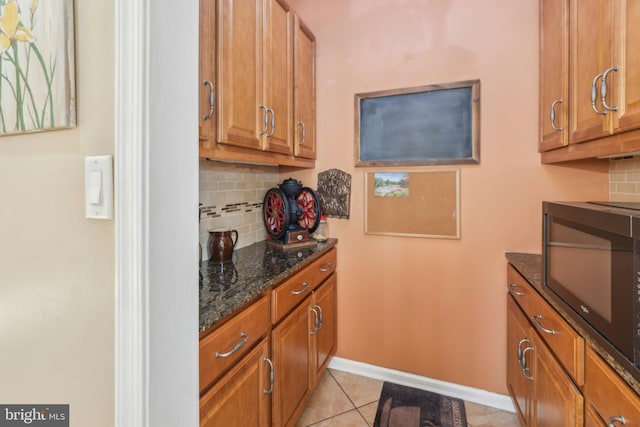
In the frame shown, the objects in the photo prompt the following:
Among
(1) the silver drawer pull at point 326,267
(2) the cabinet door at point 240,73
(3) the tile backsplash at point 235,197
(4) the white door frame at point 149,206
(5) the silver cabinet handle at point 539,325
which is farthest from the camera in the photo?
(1) the silver drawer pull at point 326,267

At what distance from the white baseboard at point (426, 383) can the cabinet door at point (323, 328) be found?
157 mm

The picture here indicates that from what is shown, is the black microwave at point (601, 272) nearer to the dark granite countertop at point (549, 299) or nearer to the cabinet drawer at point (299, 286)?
the dark granite countertop at point (549, 299)

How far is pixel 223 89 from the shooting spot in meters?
1.27

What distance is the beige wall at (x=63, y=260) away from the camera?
2.00 ft

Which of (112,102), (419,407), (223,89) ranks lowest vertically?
(419,407)

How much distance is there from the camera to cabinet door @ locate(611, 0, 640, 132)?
0.99m

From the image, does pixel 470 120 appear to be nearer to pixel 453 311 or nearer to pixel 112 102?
pixel 453 311

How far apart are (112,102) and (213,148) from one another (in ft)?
2.13

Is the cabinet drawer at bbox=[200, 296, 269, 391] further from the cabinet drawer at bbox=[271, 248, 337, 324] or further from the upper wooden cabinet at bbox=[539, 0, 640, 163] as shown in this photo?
the upper wooden cabinet at bbox=[539, 0, 640, 163]

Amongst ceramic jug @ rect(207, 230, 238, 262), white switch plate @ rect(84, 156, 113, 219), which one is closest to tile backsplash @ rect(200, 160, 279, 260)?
ceramic jug @ rect(207, 230, 238, 262)

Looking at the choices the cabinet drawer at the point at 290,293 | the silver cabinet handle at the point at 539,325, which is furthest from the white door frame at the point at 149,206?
the silver cabinet handle at the point at 539,325

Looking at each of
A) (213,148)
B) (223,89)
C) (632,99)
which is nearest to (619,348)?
(632,99)

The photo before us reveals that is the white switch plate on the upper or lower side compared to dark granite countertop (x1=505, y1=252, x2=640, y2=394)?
upper

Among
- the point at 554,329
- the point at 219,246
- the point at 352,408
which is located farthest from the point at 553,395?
the point at 219,246
